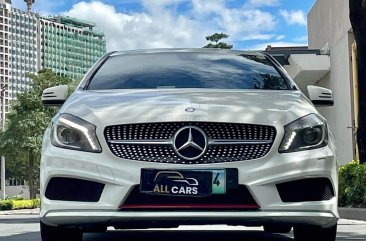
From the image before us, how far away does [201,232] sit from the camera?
727 cm

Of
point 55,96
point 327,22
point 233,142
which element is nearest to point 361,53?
point 55,96

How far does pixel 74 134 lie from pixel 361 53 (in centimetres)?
879

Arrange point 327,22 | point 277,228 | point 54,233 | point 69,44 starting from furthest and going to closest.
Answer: point 69,44
point 327,22
point 277,228
point 54,233

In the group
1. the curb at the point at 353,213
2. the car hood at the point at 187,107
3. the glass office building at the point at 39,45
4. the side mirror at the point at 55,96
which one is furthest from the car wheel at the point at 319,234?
the glass office building at the point at 39,45

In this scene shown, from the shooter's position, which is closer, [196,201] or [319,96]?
[196,201]

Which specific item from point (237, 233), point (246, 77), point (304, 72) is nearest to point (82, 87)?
point (246, 77)

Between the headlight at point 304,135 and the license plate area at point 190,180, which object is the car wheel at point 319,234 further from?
the license plate area at point 190,180

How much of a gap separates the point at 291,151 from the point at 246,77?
1.29 meters

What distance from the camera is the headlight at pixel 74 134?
408cm

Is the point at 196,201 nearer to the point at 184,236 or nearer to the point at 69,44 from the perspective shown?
the point at 184,236

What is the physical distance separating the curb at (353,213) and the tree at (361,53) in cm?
183

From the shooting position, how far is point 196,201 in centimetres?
400

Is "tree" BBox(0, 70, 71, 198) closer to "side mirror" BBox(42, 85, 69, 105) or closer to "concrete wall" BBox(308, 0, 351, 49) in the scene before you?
"concrete wall" BBox(308, 0, 351, 49)

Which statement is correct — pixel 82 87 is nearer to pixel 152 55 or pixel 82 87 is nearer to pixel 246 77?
pixel 152 55
